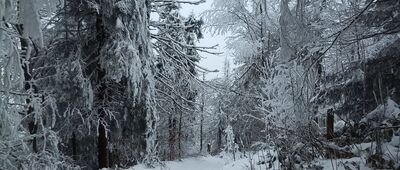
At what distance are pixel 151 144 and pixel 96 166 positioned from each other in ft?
6.76

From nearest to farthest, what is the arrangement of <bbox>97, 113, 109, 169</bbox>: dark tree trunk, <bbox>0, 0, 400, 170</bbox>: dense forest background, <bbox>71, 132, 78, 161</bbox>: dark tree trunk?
<bbox>0, 0, 400, 170</bbox>: dense forest background < <bbox>97, 113, 109, 169</bbox>: dark tree trunk < <bbox>71, 132, 78, 161</bbox>: dark tree trunk

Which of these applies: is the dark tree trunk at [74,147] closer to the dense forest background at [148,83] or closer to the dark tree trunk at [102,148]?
the dense forest background at [148,83]

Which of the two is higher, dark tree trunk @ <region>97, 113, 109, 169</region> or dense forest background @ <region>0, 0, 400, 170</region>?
dense forest background @ <region>0, 0, 400, 170</region>

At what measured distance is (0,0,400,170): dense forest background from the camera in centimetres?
418

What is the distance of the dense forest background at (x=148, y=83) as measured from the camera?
4.18 meters

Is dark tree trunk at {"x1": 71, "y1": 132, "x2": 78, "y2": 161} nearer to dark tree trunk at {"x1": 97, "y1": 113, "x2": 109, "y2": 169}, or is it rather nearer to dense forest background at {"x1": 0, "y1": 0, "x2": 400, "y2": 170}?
dense forest background at {"x1": 0, "y1": 0, "x2": 400, "y2": 170}

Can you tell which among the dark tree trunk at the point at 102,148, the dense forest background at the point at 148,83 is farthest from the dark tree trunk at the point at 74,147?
the dark tree trunk at the point at 102,148

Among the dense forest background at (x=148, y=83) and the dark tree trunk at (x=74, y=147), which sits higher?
the dense forest background at (x=148, y=83)

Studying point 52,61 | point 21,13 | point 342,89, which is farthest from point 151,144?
point 21,13

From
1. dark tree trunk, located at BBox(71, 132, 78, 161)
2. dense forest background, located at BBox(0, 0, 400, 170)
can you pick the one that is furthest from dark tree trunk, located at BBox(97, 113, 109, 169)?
dark tree trunk, located at BBox(71, 132, 78, 161)

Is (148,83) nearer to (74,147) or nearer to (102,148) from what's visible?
(102,148)

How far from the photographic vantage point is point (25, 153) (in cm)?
629

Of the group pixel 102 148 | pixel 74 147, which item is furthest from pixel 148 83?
pixel 74 147

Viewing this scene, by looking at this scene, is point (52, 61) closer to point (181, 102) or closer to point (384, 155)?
point (181, 102)
